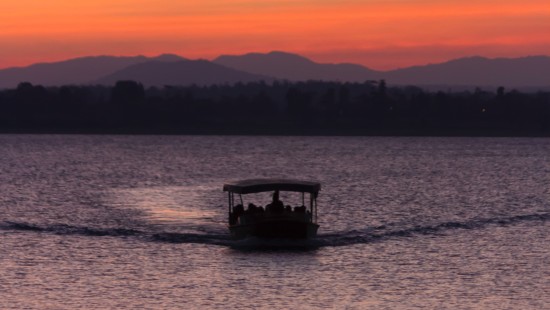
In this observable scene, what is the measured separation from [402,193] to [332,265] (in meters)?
62.6

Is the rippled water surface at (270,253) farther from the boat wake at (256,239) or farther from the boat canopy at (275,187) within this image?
the boat canopy at (275,187)

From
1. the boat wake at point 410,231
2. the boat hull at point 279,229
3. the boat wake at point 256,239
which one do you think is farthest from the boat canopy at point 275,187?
the boat wake at point 410,231

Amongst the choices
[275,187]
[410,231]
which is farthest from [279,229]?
[410,231]

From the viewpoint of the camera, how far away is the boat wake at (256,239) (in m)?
69.2

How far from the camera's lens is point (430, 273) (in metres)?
60.6

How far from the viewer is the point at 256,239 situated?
68375 millimetres

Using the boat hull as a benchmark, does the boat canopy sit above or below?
above

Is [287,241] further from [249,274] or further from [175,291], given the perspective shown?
[175,291]

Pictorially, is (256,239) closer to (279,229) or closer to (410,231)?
(279,229)

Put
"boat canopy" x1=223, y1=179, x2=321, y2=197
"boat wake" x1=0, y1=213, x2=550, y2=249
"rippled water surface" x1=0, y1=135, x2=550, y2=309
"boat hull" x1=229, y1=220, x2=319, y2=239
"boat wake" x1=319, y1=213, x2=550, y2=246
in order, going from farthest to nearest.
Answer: "boat wake" x1=319, y1=213, x2=550, y2=246 < "boat canopy" x1=223, y1=179, x2=321, y2=197 < "boat wake" x1=0, y1=213, x2=550, y2=249 < "boat hull" x1=229, y1=220, x2=319, y2=239 < "rippled water surface" x1=0, y1=135, x2=550, y2=309

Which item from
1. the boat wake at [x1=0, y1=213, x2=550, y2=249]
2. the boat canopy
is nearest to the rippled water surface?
the boat wake at [x1=0, y1=213, x2=550, y2=249]

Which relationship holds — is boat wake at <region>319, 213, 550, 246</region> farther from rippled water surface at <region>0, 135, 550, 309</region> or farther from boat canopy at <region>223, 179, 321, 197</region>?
boat canopy at <region>223, 179, 321, 197</region>

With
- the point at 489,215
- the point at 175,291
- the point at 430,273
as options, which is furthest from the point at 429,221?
the point at 175,291

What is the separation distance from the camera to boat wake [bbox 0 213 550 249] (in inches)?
2724
